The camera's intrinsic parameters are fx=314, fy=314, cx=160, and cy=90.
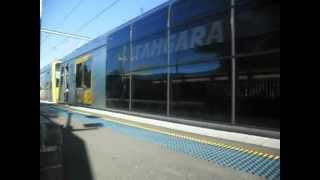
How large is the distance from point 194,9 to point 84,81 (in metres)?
9.30

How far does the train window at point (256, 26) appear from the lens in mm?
5613

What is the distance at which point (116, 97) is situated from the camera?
475 inches

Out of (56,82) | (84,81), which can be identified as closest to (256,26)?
(84,81)

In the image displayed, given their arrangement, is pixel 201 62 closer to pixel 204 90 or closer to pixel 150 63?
pixel 204 90

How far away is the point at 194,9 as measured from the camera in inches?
286

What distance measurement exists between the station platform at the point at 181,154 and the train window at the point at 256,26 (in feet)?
5.70

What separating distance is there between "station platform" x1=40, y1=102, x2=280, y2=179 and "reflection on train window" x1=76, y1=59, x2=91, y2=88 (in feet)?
25.5

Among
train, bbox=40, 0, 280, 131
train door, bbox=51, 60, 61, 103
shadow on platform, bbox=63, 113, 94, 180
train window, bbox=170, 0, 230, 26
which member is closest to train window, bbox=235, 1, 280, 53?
train, bbox=40, 0, 280, 131

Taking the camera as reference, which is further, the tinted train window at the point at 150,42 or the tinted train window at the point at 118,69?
the tinted train window at the point at 118,69

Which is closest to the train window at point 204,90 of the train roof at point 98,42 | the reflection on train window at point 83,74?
the train roof at point 98,42

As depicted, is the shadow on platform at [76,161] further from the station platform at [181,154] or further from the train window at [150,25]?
the train window at [150,25]
